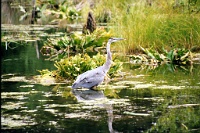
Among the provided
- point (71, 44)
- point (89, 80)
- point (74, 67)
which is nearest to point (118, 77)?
point (74, 67)

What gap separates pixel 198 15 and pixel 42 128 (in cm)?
936

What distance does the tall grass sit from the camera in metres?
16.0

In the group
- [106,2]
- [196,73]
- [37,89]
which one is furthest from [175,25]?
[37,89]

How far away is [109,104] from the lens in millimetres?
9414

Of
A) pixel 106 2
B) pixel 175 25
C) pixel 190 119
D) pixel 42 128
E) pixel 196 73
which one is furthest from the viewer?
pixel 106 2

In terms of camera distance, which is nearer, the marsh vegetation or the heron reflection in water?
the marsh vegetation

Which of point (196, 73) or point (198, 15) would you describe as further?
point (198, 15)

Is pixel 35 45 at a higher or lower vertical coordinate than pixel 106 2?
lower

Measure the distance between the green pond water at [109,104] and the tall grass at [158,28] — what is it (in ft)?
8.76

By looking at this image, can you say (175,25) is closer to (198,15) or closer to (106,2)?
(198,15)

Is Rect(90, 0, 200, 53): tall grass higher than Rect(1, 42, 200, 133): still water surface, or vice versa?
Rect(90, 0, 200, 53): tall grass

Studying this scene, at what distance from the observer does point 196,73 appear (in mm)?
12922

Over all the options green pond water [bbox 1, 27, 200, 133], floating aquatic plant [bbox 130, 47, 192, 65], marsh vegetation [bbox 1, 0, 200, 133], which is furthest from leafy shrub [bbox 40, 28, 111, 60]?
green pond water [bbox 1, 27, 200, 133]

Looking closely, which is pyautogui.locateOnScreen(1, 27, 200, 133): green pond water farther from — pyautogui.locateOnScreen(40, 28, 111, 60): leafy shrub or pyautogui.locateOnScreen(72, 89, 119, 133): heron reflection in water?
pyautogui.locateOnScreen(40, 28, 111, 60): leafy shrub
